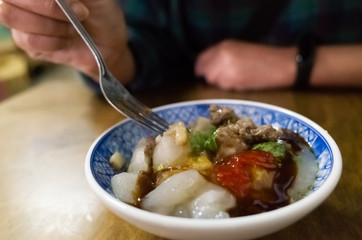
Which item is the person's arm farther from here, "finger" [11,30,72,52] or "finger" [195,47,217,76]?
"finger" [11,30,72,52]

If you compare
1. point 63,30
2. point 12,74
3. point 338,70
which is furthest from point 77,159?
point 12,74

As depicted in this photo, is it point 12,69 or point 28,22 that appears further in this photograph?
point 12,69

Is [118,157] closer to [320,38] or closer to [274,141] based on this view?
[274,141]

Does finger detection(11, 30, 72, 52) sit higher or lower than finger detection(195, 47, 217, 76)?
higher

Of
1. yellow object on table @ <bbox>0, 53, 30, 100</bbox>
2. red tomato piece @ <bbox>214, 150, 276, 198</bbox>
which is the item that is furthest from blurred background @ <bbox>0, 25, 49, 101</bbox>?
red tomato piece @ <bbox>214, 150, 276, 198</bbox>

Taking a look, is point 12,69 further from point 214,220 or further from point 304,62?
point 214,220

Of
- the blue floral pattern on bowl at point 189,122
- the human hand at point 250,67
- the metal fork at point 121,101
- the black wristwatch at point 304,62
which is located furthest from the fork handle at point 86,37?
the black wristwatch at point 304,62
